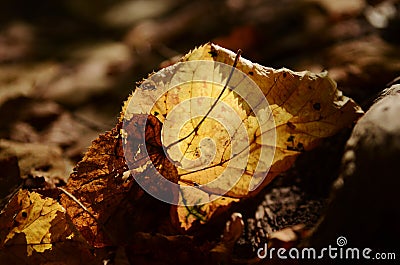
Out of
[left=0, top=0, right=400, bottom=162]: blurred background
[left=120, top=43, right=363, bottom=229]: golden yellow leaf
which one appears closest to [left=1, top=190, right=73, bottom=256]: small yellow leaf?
[left=120, top=43, right=363, bottom=229]: golden yellow leaf

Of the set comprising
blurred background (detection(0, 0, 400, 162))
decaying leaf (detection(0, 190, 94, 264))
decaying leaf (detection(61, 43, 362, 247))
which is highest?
blurred background (detection(0, 0, 400, 162))

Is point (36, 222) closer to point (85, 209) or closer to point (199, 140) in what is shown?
point (85, 209)

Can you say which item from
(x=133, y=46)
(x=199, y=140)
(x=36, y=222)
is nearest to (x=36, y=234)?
(x=36, y=222)

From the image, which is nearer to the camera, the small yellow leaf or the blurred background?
the small yellow leaf

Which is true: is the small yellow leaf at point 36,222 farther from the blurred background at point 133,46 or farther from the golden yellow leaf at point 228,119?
the blurred background at point 133,46

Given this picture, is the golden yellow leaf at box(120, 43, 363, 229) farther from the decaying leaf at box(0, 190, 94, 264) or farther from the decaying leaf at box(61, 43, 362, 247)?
the decaying leaf at box(0, 190, 94, 264)

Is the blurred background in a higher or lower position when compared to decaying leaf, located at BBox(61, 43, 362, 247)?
higher

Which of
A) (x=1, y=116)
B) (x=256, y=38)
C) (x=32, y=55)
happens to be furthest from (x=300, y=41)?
(x=32, y=55)
